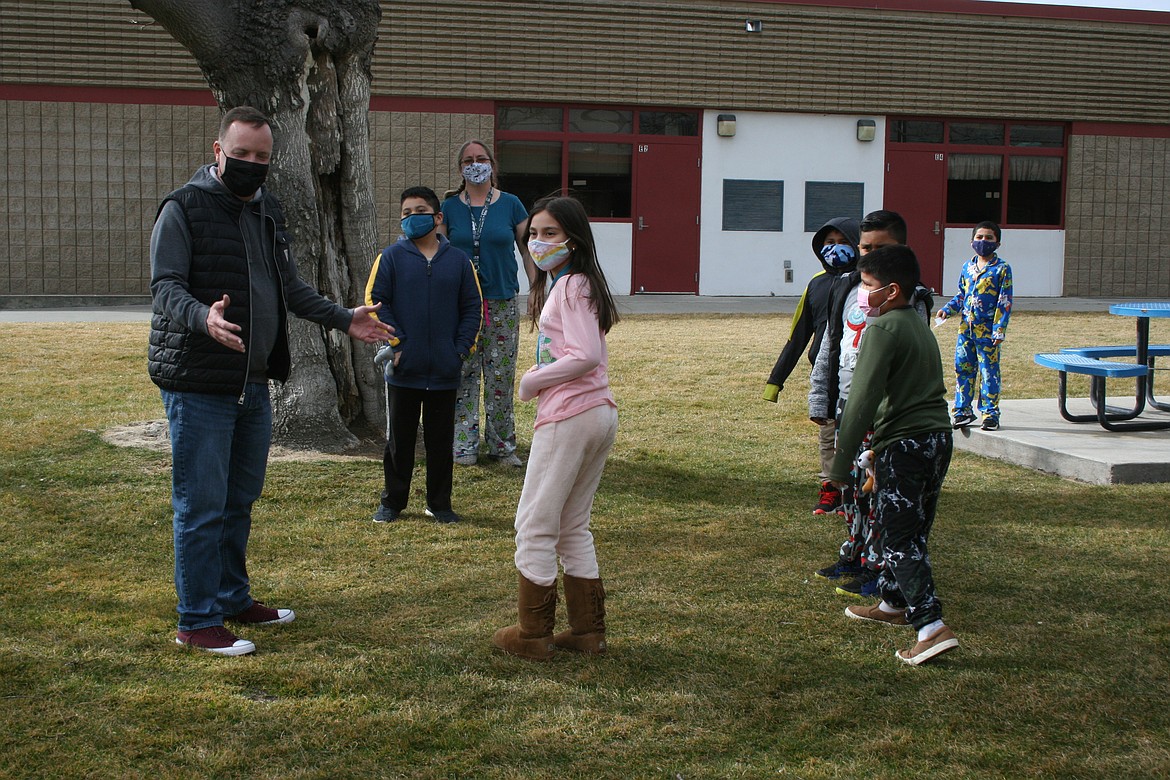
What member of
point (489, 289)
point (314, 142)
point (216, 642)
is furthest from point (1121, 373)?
point (216, 642)

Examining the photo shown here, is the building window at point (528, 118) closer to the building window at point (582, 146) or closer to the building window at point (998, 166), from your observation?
the building window at point (582, 146)

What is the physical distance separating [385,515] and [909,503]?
289 cm

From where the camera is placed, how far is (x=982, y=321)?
8562 mm

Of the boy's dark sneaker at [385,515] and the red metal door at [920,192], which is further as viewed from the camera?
the red metal door at [920,192]

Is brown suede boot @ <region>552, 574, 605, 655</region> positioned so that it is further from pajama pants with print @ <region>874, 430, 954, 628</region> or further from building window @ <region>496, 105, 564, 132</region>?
building window @ <region>496, 105, 564, 132</region>

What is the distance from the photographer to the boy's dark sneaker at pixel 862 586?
4.80 meters

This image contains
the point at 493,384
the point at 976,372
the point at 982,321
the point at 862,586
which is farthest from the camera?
the point at 976,372

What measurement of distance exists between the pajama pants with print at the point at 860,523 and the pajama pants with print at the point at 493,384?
2780 mm

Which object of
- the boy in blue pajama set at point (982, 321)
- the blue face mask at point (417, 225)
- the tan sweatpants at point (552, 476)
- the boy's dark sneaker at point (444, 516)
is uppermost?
the blue face mask at point (417, 225)

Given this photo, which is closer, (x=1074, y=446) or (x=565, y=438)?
(x=565, y=438)

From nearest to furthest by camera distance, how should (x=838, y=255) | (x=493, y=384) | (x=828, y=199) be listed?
(x=838, y=255) → (x=493, y=384) → (x=828, y=199)

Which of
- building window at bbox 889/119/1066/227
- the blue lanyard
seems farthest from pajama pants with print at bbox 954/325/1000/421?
building window at bbox 889/119/1066/227

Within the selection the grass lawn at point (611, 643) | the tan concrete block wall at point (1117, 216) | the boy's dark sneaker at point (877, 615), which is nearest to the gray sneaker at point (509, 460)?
the grass lawn at point (611, 643)

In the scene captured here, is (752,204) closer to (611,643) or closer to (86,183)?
(86,183)
